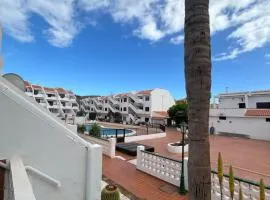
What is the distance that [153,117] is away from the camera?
51.2 metres

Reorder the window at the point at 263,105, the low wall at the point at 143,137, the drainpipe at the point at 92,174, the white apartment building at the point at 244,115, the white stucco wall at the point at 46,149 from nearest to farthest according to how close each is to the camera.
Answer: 1. the white stucco wall at the point at 46,149
2. the drainpipe at the point at 92,174
3. the low wall at the point at 143,137
4. the white apartment building at the point at 244,115
5. the window at the point at 263,105

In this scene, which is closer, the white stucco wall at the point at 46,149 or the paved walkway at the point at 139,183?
the white stucco wall at the point at 46,149

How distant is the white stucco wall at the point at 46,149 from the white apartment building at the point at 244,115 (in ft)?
94.6

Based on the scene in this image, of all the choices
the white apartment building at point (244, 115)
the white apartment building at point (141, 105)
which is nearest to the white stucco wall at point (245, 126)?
the white apartment building at point (244, 115)

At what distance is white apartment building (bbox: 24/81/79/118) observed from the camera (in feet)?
192

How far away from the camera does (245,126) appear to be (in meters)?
28.6

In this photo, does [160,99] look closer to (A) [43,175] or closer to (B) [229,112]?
(B) [229,112]

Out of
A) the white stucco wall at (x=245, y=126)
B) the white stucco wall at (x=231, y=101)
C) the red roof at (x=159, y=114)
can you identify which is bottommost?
the white stucco wall at (x=245, y=126)

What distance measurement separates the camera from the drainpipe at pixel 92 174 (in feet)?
15.0

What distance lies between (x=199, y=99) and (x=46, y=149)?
10.8 ft

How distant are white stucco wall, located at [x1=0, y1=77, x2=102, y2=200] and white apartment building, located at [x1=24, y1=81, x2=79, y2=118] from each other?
190 ft

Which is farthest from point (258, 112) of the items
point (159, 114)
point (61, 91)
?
point (61, 91)

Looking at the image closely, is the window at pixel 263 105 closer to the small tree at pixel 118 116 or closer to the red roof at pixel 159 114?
the red roof at pixel 159 114

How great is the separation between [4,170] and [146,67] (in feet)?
127
